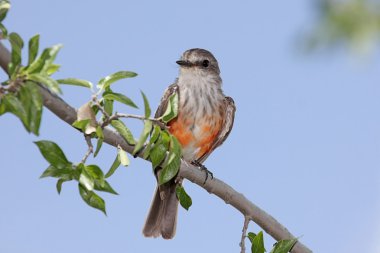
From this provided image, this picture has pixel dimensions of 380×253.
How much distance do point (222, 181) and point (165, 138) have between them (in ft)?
5.46

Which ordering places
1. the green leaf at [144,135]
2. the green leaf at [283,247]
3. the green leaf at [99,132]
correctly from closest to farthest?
the green leaf at [144,135] → the green leaf at [99,132] → the green leaf at [283,247]

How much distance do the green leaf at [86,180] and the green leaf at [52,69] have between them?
64 centimetres

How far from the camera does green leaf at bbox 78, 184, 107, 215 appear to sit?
4.07 metres

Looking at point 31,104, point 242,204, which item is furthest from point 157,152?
point 242,204

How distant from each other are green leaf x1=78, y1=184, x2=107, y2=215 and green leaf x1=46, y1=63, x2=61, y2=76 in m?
0.73

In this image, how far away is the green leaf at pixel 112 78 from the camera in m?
4.15

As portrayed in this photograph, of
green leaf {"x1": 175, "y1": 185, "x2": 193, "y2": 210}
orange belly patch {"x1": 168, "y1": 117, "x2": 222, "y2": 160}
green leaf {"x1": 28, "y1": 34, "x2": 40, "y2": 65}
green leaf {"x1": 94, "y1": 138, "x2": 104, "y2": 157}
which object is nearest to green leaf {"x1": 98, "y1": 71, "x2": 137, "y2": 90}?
green leaf {"x1": 94, "y1": 138, "x2": 104, "y2": 157}

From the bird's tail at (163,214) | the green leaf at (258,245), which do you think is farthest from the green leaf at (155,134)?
the bird's tail at (163,214)

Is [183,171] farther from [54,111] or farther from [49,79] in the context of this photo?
[49,79]

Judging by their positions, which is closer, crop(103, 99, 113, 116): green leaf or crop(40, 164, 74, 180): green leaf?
crop(40, 164, 74, 180): green leaf

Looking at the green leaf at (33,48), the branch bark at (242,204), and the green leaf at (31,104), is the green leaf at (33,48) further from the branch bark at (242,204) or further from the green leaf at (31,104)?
the branch bark at (242,204)

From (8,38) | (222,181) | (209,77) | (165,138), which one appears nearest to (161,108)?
(209,77)

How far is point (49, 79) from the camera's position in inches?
143

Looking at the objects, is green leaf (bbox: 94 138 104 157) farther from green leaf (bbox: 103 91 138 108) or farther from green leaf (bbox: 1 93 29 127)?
green leaf (bbox: 1 93 29 127)
